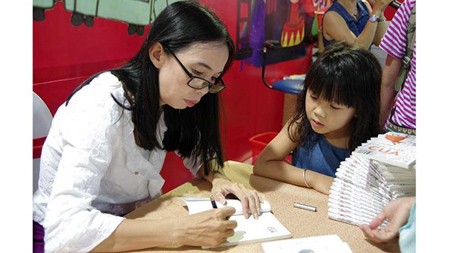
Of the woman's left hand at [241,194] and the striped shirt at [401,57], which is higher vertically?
the striped shirt at [401,57]

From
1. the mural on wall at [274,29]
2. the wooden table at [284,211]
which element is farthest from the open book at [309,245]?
the mural on wall at [274,29]

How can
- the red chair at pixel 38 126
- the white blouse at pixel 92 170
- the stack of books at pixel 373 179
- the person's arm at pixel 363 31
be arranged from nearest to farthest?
the white blouse at pixel 92 170 → the stack of books at pixel 373 179 → the red chair at pixel 38 126 → the person's arm at pixel 363 31

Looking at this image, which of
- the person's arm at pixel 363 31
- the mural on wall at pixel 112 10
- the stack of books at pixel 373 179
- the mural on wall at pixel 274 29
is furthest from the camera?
the person's arm at pixel 363 31

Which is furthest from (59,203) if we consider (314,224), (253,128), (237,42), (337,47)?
(253,128)

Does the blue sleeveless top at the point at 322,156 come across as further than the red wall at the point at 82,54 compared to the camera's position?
Yes

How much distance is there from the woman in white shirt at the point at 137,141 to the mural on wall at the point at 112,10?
42 centimetres

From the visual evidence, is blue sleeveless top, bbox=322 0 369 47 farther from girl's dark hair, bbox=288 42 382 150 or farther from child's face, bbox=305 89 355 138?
child's face, bbox=305 89 355 138

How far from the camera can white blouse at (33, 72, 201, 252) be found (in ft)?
3.60

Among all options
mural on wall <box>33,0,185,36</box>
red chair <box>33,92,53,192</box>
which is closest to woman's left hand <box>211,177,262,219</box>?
red chair <box>33,92,53,192</box>

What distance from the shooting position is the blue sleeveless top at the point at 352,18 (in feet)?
11.3

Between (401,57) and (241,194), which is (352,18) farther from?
(241,194)

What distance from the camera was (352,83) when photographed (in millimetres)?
1674

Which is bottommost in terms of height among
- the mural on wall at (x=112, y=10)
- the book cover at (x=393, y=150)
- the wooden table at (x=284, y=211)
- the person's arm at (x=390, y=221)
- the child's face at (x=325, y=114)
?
the wooden table at (x=284, y=211)

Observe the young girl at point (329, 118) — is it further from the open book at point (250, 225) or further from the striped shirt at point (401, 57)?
the open book at point (250, 225)
